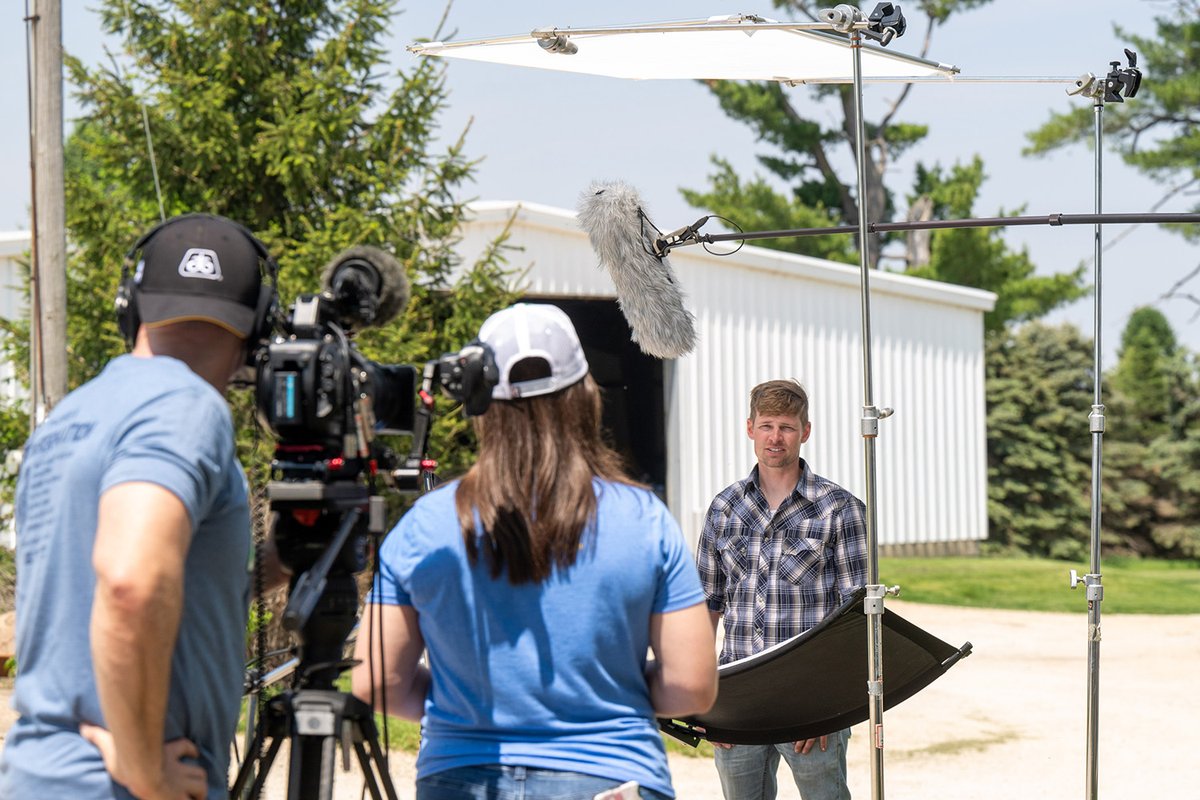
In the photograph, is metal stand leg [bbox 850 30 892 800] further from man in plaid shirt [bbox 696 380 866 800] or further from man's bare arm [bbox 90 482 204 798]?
man's bare arm [bbox 90 482 204 798]

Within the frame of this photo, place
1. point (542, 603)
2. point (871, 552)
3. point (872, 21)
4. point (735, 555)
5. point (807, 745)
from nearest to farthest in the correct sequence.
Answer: point (542, 603)
point (871, 552)
point (872, 21)
point (807, 745)
point (735, 555)

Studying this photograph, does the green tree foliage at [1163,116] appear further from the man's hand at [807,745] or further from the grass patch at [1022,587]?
the man's hand at [807,745]

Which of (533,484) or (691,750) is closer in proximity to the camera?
(533,484)

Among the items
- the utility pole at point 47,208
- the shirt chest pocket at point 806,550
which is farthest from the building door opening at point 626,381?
the shirt chest pocket at point 806,550

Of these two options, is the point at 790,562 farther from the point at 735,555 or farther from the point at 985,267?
the point at 985,267

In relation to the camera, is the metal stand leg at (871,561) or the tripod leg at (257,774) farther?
the metal stand leg at (871,561)

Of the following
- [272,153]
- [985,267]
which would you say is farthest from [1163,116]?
[272,153]

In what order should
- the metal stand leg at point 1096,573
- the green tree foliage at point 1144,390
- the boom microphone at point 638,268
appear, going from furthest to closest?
the green tree foliage at point 1144,390 → the metal stand leg at point 1096,573 → the boom microphone at point 638,268

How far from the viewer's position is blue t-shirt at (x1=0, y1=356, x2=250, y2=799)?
207 cm

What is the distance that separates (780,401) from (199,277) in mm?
2660

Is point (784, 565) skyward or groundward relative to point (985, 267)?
groundward

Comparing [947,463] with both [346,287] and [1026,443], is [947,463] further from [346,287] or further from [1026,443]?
[346,287]

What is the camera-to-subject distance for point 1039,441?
28641 mm

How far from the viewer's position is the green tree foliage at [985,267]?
102ft
